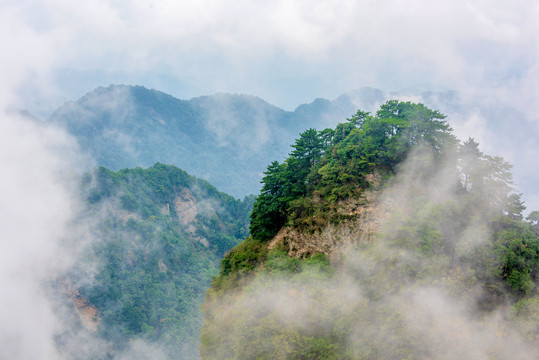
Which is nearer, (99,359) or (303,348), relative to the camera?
(303,348)

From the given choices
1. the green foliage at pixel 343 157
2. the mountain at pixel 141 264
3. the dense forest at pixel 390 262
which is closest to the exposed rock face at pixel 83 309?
the mountain at pixel 141 264

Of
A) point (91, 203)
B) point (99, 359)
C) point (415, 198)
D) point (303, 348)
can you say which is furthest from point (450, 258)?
point (91, 203)

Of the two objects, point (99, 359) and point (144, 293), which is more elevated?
point (144, 293)

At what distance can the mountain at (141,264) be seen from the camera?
7531 centimetres

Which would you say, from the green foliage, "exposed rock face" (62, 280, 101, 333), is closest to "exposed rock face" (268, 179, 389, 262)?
the green foliage

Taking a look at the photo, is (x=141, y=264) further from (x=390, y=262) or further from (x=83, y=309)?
(x=390, y=262)

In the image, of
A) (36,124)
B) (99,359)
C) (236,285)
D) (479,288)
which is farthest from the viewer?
(36,124)

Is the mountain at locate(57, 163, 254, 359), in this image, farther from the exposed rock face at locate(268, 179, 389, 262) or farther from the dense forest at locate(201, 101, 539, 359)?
the exposed rock face at locate(268, 179, 389, 262)

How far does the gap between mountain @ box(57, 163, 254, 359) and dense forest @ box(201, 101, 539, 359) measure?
2094 inches

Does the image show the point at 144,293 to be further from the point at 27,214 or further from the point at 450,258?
the point at 450,258

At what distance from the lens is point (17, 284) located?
7575 cm

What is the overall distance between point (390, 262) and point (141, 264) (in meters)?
77.8

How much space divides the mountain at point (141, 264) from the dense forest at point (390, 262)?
53.2 metres

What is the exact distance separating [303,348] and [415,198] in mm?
13710
